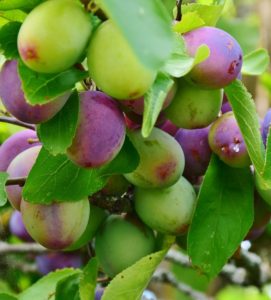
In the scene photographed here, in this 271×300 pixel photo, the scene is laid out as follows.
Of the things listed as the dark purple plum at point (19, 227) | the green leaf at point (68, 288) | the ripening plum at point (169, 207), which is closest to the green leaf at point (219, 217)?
the ripening plum at point (169, 207)

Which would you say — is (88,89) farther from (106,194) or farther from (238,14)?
(238,14)

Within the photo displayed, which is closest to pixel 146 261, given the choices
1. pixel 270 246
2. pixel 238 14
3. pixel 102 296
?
pixel 102 296

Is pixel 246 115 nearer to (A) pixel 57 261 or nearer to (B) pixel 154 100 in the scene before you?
(B) pixel 154 100

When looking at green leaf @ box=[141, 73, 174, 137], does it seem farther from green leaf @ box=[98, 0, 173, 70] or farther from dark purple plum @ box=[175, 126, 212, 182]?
dark purple plum @ box=[175, 126, 212, 182]

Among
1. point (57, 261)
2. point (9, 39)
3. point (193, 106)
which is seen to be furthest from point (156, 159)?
point (57, 261)

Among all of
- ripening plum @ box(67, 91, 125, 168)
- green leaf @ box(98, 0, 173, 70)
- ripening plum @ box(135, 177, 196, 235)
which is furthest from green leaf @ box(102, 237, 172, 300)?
green leaf @ box(98, 0, 173, 70)

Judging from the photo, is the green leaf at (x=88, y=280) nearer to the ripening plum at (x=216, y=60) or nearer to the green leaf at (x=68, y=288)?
the green leaf at (x=68, y=288)
